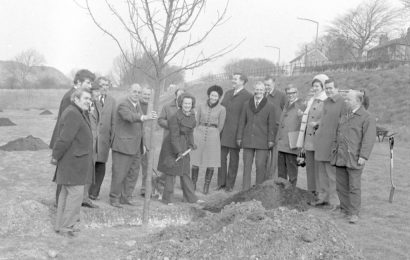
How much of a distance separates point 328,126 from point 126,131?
3.03 m

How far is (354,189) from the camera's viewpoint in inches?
261

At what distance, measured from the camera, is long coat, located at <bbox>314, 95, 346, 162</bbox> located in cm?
721

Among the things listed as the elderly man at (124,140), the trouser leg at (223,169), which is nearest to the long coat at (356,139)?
the trouser leg at (223,169)

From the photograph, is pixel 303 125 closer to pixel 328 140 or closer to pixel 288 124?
pixel 288 124

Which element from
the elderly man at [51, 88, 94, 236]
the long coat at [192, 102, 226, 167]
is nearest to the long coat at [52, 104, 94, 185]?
the elderly man at [51, 88, 94, 236]

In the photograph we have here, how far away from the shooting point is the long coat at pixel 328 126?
7.21 metres

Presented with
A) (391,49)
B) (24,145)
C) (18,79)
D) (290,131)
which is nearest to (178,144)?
(290,131)

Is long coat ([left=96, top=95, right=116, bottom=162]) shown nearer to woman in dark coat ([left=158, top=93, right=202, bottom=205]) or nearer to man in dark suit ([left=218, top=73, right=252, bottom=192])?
woman in dark coat ([left=158, top=93, right=202, bottom=205])

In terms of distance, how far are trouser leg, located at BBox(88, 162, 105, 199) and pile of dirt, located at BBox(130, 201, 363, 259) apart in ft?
7.61

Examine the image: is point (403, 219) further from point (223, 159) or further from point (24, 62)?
point (24, 62)

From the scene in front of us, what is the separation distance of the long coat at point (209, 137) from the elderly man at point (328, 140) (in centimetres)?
176

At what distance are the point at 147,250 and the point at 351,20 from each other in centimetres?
6127

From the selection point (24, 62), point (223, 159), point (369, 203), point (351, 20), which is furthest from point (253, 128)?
point (24, 62)

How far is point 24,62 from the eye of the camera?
272ft
